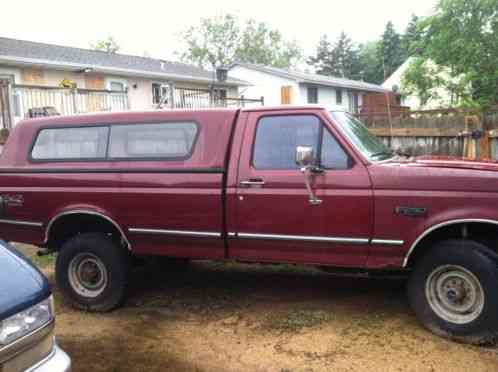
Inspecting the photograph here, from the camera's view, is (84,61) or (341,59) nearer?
(84,61)

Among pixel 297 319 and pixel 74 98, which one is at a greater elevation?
pixel 74 98

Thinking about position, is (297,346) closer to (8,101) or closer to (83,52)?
(8,101)

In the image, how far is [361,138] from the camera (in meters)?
4.65

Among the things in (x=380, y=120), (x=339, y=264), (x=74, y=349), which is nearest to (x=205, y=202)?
(x=339, y=264)

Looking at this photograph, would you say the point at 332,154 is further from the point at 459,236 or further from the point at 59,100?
the point at 59,100

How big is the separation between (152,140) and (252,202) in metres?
1.26

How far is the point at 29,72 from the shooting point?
54.4 ft

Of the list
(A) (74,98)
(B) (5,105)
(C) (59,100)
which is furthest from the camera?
(A) (74,98)

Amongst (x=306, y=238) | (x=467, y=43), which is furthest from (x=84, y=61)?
(x=306, y=238)

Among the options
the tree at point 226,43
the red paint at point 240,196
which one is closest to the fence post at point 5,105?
the red paint at point 240,196

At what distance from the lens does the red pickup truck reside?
4.02 m

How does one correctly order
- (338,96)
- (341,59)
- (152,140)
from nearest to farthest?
(152,140), (338,96), (341,59)

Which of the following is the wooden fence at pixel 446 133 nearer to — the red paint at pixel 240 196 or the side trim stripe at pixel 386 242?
the red paint at pixel 240 196

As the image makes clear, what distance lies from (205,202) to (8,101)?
9505mm
